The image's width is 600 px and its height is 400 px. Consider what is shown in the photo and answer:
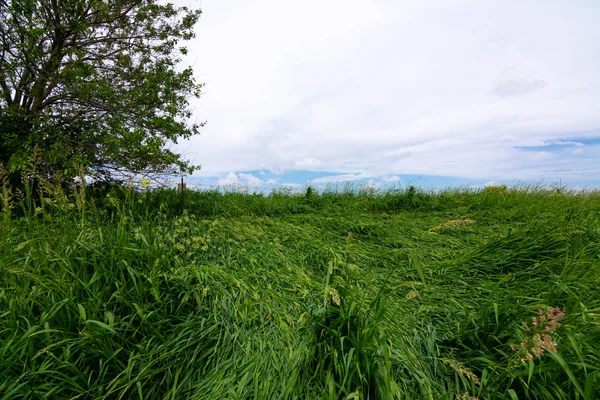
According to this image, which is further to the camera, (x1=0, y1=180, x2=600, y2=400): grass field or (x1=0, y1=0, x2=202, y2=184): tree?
(x1=0, y1=0, x2=202, y2=184): tree

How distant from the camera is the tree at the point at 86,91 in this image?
4.56m

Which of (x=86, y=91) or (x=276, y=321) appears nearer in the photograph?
(x=276, y=321)

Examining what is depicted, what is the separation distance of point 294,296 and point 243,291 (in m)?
0.42

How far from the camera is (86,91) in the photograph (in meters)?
4.67

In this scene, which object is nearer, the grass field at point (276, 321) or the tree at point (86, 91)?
the grass field at point (276, 321)

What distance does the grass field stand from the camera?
155 centimetres

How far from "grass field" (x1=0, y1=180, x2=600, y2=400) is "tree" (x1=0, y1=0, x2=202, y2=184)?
7.74ft

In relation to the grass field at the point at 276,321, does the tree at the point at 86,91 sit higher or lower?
higher

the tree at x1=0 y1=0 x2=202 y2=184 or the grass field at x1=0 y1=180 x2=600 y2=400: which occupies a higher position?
the tree at x1=0 y1=0 x2=202 y2=184

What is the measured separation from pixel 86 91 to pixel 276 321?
15.7ft

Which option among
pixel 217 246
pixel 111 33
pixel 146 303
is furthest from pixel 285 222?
pixel 111 33

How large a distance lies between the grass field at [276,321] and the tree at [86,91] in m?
2.36

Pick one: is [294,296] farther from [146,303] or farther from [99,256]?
[99,256]

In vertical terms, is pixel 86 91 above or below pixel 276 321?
above
